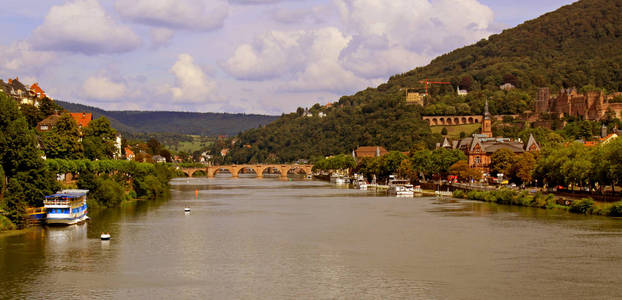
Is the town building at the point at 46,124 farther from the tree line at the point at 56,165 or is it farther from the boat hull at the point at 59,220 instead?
the boat hull at the point at 59,220

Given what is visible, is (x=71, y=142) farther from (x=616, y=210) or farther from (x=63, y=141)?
(x=616, y=210)

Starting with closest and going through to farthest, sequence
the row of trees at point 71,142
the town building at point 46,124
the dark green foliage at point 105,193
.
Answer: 1. the dark green foliage at point 105,193
2. the row of trees at point 71,142
3. the town building at point 46,124

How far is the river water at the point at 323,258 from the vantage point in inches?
1576

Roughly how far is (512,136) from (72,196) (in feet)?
476

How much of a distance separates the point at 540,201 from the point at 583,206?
8.77 metres

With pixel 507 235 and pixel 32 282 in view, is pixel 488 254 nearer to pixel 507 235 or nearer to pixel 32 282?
pixel 507 235

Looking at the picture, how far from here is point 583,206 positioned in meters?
73.4

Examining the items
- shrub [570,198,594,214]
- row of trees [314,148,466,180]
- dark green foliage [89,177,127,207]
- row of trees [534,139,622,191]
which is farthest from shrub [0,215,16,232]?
row of trees [314,148,466,180]

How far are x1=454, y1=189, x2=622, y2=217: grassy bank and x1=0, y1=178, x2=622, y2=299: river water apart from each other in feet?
6.71

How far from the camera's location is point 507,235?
59875 millimetres

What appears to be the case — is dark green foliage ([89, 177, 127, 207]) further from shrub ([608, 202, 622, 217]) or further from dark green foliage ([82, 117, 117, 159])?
shrub ([608, 202, 622, 217])

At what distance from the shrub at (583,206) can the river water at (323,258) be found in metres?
1.59

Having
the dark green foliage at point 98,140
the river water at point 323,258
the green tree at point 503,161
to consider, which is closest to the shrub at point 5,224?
the river water at point 323,258

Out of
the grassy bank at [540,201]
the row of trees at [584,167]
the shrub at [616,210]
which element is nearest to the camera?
the shrub at [616,210]
